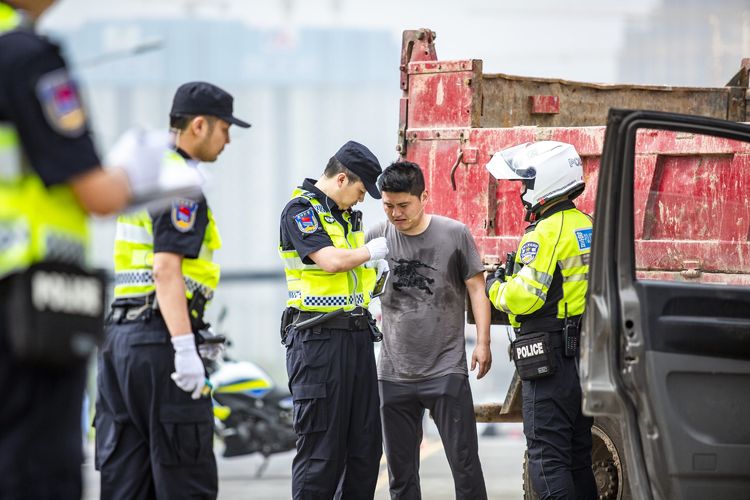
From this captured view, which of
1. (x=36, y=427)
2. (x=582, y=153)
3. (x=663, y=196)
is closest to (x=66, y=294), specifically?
(x=36, y=427)

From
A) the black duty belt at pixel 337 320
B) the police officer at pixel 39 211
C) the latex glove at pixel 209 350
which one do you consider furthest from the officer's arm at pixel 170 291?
the black duty belt at pixel 337 320

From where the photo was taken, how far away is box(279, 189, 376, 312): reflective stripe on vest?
5.93 meters

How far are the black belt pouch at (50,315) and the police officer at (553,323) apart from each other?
9.62ft

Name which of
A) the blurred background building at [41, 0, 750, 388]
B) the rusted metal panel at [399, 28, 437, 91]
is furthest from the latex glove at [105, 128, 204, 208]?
the blurred background building at [41, 0, 750, 388]

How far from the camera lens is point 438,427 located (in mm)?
6434

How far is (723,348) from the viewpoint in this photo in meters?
4.46

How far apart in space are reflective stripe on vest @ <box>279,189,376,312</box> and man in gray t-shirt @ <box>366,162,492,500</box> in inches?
19.2

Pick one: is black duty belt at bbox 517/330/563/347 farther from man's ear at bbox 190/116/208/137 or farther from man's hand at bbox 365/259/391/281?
man's ear at bbox 190/116/208/137

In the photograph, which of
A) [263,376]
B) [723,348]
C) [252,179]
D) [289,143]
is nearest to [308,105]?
[289,143]

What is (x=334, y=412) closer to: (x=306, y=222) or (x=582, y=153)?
(x=306, y=222)

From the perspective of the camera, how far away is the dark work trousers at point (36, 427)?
9.97 ft

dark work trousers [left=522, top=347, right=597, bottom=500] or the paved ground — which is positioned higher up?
dark work trousers [left=522, top=347, right=597, bottom=500]

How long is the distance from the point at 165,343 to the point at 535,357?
187 centimetres

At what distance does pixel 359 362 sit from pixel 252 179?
70.2 meters
